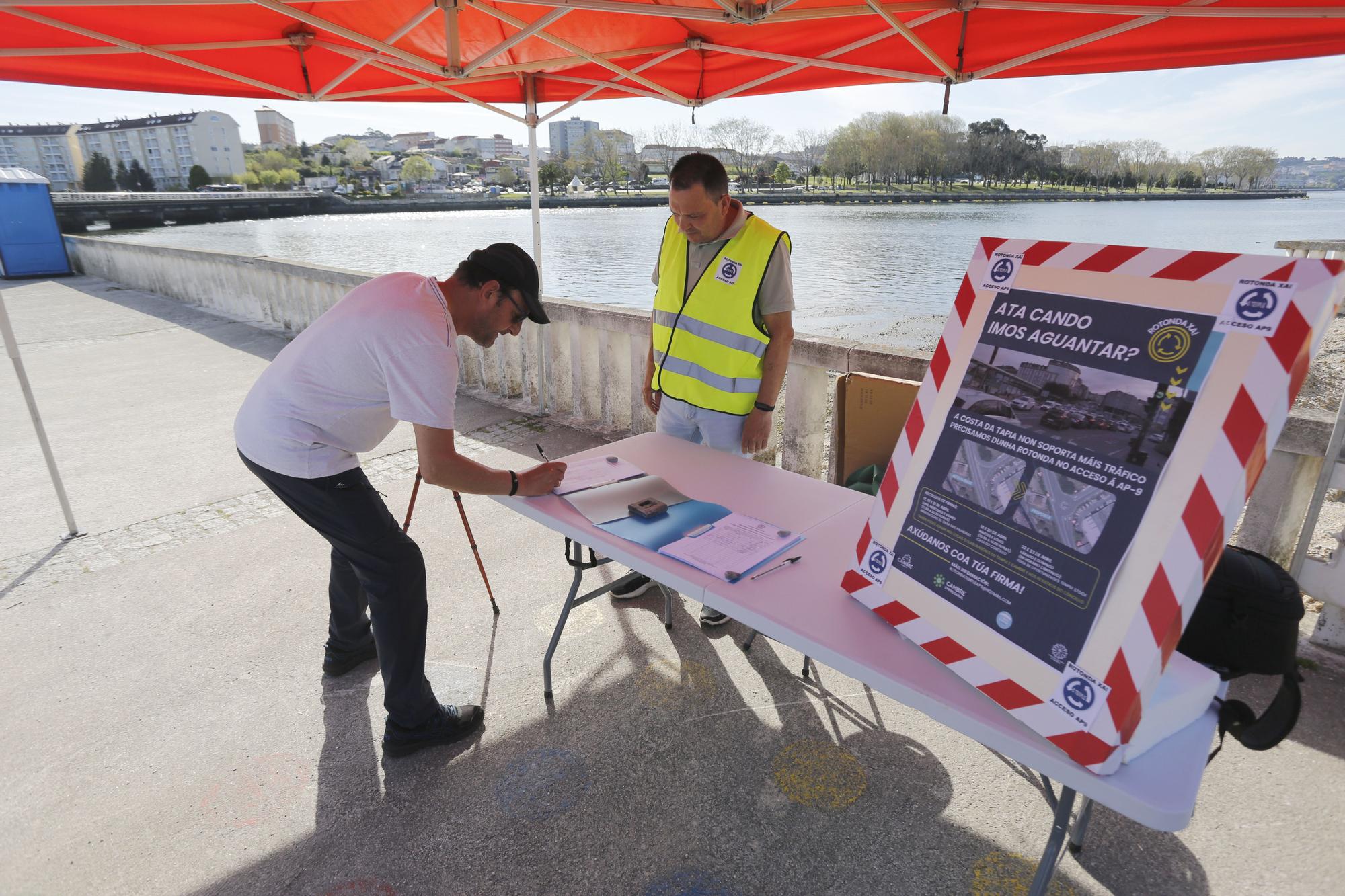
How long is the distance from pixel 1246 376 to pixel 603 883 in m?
2.05

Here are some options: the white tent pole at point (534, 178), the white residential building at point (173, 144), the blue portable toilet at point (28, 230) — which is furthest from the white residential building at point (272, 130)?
the white tent pole at point (534, 178)

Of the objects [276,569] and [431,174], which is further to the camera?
[431,174]

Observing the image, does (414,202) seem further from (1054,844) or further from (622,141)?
(1054,844)

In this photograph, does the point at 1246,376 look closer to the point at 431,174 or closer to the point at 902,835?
the point at 902,835

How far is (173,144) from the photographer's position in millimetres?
115875

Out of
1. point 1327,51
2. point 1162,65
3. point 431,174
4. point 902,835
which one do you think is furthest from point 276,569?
point 431,174

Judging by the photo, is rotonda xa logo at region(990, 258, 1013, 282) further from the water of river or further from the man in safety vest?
the water of river

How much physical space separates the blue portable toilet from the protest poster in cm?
2220

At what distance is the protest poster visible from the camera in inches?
44.9

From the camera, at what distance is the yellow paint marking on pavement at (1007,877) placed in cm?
199

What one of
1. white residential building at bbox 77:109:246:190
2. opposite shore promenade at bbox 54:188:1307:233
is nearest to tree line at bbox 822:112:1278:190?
opposite shore promenade at bbox 54:188:1307:233

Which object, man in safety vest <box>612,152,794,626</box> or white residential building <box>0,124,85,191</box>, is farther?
white residential building <box>0,124,85,191</box>

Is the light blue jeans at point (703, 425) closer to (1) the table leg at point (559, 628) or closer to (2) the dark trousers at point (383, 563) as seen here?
(1) the table leg at point (559, 628)

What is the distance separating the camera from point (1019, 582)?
1.39 m
